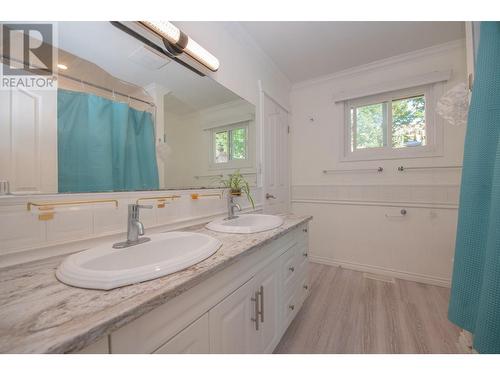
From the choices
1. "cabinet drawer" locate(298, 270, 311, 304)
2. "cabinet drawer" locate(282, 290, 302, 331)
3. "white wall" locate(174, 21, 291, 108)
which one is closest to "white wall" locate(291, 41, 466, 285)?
"white wall" locate(174, 21, 291, 108)

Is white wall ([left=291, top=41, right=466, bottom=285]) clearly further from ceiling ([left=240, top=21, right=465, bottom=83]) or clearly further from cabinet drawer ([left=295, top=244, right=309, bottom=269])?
cabinet drawer ([left=295, top=244, right=309, bottom=269])

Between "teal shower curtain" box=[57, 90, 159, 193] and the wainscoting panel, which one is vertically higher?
"teal shower curtain" box=[57, 90, 159, 193]

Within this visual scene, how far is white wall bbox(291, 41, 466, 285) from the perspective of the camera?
5.93ft

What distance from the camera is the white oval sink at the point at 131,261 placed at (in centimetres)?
48

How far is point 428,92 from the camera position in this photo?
190 cm

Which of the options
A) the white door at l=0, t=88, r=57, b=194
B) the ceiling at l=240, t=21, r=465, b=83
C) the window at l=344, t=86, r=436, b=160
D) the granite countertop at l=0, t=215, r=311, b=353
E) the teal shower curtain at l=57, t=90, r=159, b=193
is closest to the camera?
the granite countertop at l=0, t=215, r=311, b=353

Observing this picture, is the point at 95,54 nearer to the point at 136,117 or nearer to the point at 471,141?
the point at 136,117

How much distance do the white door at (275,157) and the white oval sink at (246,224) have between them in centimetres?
53

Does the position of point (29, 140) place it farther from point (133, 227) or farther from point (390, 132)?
point (390, 132)

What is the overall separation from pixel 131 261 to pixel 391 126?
2528mm

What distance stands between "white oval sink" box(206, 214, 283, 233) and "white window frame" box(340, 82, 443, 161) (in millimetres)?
1410

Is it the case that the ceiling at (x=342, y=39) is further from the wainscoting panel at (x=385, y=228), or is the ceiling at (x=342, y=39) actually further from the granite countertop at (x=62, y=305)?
the granite countertop at (x=62, y=305)
